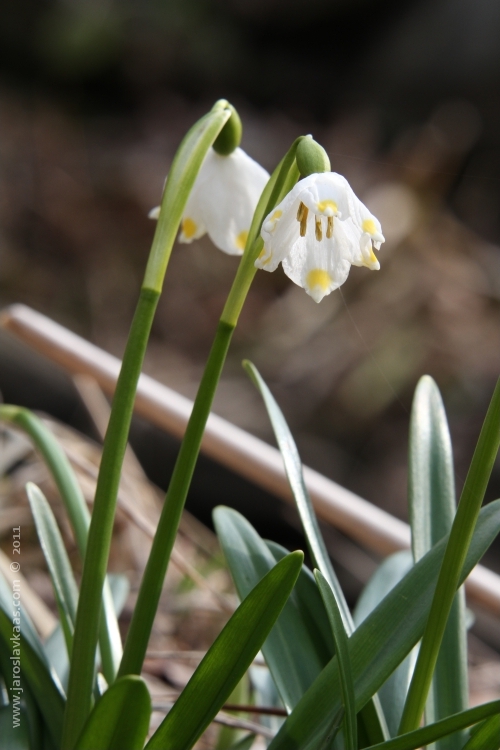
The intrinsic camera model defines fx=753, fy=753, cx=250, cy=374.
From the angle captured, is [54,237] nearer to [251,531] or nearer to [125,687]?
[251,531]

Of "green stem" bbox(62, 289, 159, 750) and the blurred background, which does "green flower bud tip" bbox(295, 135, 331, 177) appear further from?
the blurred background

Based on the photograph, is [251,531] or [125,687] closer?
[125,687]

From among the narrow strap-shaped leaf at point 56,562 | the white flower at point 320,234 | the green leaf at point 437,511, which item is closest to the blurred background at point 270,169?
the green leaf at point 437,511

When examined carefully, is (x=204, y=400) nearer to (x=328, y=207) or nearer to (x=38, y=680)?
(x=328, y=207)

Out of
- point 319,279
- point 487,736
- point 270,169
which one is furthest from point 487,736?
point 270,169

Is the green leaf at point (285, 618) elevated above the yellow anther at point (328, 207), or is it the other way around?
the yellow anther at point (328, 207)

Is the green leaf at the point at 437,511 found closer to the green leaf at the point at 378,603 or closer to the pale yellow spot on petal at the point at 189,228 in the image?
the green leaf at the point at 378,603

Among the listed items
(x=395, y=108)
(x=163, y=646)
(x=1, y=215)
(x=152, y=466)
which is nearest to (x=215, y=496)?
(x=152, y=466)
